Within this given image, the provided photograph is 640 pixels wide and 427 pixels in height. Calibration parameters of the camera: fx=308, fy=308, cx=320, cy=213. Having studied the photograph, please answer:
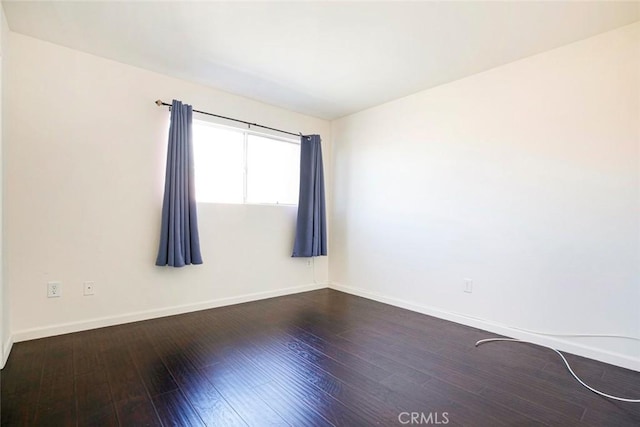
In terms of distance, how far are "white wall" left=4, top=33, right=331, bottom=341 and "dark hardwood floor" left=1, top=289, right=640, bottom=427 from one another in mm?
286

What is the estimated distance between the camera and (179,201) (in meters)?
2.96

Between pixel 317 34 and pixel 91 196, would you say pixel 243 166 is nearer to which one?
pixel 91 196

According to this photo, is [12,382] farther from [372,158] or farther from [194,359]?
[372,158]

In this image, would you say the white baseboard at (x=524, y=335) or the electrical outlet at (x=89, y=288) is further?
the electrical outlet at (x=89, y=288)

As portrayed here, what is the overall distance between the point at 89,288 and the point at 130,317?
1.43ft

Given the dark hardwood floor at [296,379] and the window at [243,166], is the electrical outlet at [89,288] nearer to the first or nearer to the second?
the dark hardwood floor at [296,379]

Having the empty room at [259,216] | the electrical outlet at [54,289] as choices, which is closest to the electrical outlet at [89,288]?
the empty room at [259,216]

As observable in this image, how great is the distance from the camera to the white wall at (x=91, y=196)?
93.8 inches

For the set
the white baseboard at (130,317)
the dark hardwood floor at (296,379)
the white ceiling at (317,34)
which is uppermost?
the white ceiling at (317,34)

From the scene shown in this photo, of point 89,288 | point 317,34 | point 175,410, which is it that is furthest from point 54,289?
point 317,34

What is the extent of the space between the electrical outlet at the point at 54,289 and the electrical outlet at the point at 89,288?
168 millimetres

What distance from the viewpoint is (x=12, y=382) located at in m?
1.79

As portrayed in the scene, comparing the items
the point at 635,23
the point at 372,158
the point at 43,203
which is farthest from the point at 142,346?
the point at 635,23

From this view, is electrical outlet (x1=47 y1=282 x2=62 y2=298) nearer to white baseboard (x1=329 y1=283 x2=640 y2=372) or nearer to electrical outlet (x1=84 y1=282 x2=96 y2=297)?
electrical outlet (x1=84 y1=282 x2=96 y2=297)
